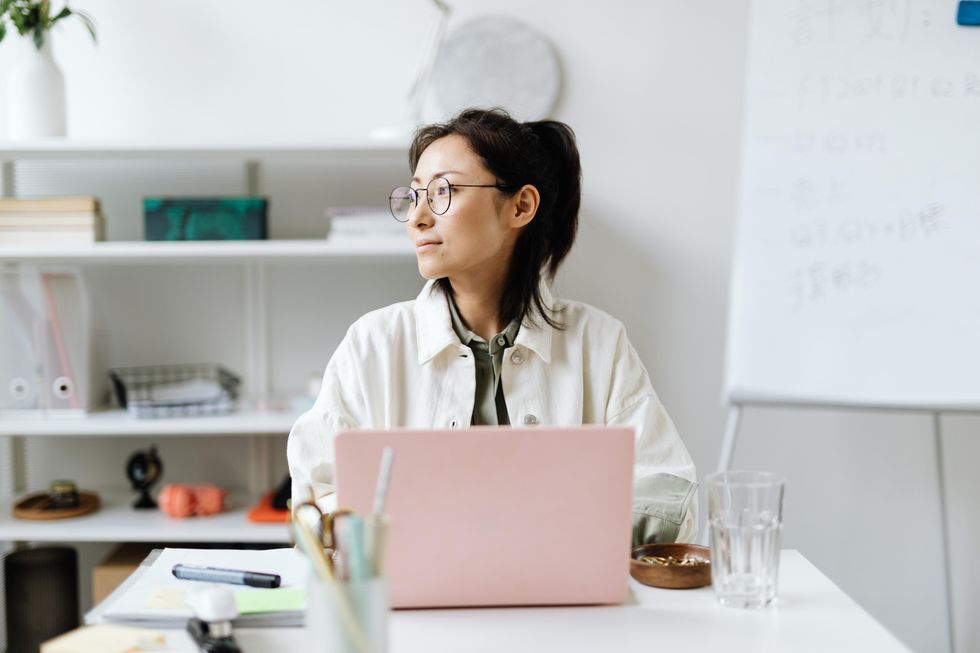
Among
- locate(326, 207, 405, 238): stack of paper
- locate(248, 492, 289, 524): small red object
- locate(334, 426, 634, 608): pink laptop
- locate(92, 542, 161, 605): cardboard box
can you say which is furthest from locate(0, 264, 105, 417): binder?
locate(334, 426, 634, 608): pink laptop

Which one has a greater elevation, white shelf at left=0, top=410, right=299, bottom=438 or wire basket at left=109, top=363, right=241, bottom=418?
wire basket at left=109, top=363, right=241, bottom=418

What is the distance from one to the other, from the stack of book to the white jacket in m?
0.95

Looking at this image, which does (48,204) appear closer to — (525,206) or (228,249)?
(228,249)

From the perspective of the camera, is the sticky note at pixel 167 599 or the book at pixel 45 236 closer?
the sticky note at pixel 167 599

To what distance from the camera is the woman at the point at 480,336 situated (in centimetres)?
172

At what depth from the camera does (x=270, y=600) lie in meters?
1.14

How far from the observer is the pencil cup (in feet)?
2.90

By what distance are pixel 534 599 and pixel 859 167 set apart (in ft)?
3.36

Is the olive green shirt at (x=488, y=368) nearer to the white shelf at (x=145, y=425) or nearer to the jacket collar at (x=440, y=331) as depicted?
the jacket collar at (x=440, y=331)

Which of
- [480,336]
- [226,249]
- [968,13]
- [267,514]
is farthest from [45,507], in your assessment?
[968,13]

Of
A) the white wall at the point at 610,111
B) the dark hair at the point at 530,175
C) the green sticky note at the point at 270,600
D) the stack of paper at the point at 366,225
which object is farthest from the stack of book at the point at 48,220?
the green sticky note at the point at 270,600

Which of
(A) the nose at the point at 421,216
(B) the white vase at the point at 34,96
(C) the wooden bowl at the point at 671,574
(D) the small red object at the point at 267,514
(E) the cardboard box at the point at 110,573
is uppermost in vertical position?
(B) the white vase at the point at 34,96

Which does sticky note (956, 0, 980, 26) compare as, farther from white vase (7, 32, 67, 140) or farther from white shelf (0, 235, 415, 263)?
white vase (7, 32, 67, 140)

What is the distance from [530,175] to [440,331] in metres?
0.34
